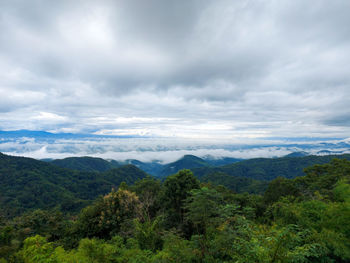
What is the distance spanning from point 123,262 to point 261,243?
756 centimetres

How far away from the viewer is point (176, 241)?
10.5 meters

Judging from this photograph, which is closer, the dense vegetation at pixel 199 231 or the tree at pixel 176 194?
the dense vegetation at pixel 199 231

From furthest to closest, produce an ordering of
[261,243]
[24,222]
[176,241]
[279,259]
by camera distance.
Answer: [24,222]
[176,241]
[261,243]
[279,259]

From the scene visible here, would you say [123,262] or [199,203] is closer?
[123,262]

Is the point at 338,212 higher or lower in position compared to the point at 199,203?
higher

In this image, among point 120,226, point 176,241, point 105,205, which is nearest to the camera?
point 176,241

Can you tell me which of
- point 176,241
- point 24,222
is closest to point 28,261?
point 176,241

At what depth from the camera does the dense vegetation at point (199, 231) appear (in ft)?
23.8

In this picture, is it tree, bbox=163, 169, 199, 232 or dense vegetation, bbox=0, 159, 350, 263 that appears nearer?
dense vegetation, bbox=0, 159, 350, 263

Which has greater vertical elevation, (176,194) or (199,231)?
(176,194)

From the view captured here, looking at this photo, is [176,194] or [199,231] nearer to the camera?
[199,231]

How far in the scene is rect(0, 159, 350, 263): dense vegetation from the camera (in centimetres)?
726

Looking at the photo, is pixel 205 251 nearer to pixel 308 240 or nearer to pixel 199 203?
pixel 199 203

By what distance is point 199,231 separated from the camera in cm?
1891
